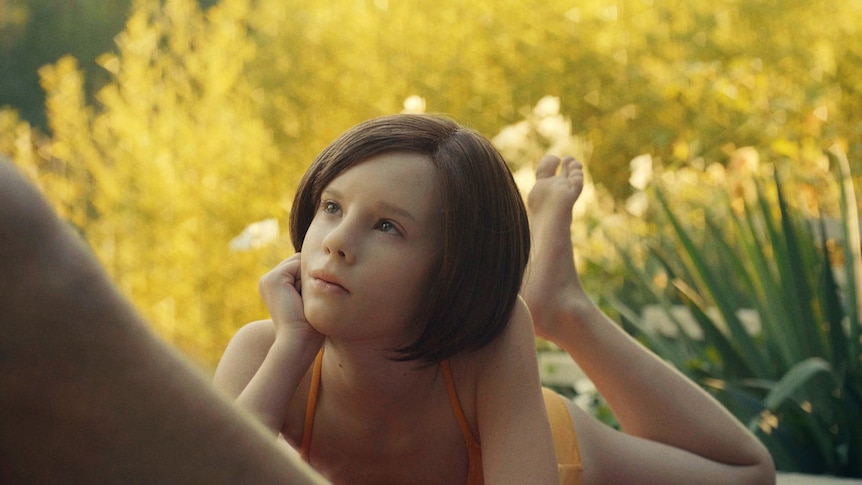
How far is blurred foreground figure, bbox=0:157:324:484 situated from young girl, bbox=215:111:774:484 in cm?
91

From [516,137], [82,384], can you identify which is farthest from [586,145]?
[82,384]

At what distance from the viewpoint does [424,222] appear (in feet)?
4.61

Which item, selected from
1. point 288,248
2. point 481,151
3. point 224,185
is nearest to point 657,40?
point 224,185

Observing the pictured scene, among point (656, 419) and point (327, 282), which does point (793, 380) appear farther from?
point (327, 282)

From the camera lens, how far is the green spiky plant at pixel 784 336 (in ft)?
9.14

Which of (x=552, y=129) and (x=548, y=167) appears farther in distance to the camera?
(x=552, y=129)

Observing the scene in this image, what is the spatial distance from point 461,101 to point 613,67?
1228mm

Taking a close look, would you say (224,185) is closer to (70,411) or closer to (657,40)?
(657,40)

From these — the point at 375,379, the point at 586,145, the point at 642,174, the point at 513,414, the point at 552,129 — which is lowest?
the point at 513,414

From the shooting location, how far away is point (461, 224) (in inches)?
55.8

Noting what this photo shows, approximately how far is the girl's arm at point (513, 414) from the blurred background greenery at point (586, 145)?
119 cm

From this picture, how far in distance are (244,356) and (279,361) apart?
18 centimetres

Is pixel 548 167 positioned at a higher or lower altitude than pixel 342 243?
higher

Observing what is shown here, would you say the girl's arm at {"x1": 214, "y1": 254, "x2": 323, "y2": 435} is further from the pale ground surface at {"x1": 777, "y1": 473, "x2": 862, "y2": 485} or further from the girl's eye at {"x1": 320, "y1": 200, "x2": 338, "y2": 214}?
the pale ground surface at {"x1": 777, "y1": 473, "x2": 862, "y2": 485}
